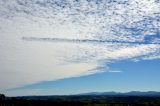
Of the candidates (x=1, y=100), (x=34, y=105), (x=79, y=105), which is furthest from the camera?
(x=79, y=105)

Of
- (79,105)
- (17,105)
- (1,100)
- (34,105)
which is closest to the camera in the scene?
(1,100)

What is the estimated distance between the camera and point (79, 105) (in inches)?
2557

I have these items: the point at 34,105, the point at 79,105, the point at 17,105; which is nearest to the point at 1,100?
the point at 17,105

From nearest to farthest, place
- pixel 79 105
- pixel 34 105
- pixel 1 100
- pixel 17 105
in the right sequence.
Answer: pixel 1 100 < pixel 17 105 < pixel 34 105 < pixel 79 105

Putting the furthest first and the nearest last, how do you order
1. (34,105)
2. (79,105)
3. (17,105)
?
(79,105) → (34,105) → (17,105)

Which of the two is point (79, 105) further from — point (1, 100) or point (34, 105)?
point (1, 100)

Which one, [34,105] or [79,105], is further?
[79,105]

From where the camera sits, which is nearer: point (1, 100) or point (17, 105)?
point (1, 100)

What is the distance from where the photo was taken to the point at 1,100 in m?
21.0

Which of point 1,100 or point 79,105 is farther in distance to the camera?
point 79,105

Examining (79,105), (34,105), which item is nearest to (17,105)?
(34,105)

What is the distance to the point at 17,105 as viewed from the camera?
36.1 metres

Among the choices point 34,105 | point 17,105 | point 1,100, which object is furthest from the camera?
point 34,105

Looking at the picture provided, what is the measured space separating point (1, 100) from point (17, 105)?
1554cm
